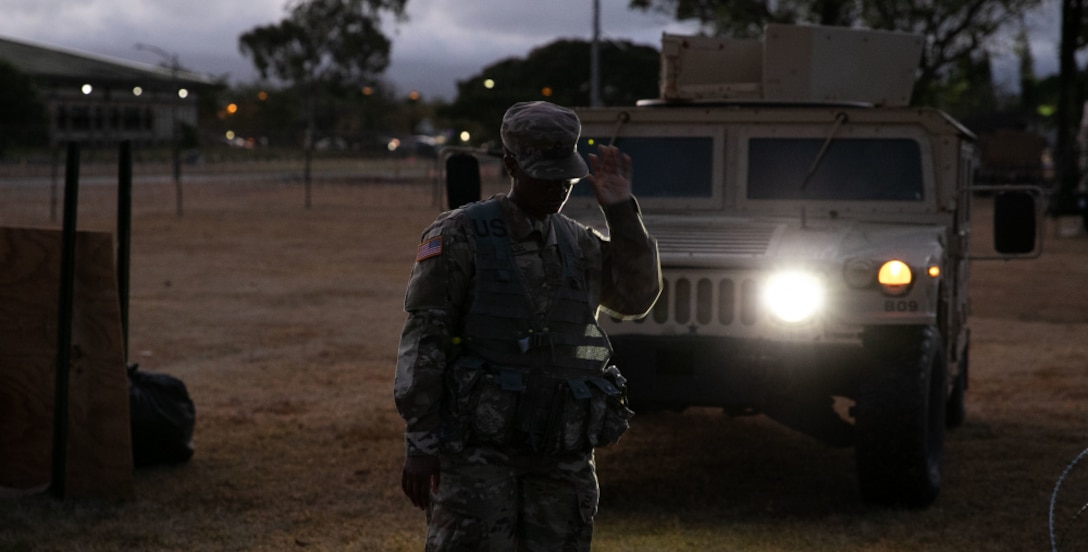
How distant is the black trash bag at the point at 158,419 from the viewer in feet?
21.0

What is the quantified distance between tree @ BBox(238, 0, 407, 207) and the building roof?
431 cm

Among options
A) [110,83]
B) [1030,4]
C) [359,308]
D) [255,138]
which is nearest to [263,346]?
[359,308]

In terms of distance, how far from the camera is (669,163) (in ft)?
22.7

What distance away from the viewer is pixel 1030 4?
3647 centimetres

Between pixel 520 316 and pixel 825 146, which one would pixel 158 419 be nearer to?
pixel 825 146

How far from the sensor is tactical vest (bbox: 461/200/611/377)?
3129mm

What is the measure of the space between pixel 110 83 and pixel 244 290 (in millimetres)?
46952

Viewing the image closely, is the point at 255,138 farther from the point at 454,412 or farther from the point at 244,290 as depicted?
the point at 454,412

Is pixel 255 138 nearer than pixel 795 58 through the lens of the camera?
No

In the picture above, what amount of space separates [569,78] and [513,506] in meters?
61.3

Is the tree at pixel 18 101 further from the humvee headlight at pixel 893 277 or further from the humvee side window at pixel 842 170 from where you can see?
the humvee headlight at pixel 893 277

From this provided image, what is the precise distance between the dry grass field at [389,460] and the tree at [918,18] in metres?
22.5

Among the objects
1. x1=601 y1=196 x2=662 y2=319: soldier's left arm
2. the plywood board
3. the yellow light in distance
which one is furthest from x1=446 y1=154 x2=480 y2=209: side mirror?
x1=601 y1=196 x2=662 y2=319: soldier's left arm

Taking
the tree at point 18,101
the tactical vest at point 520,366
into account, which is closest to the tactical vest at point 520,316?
the tactical vest at point 520,366
